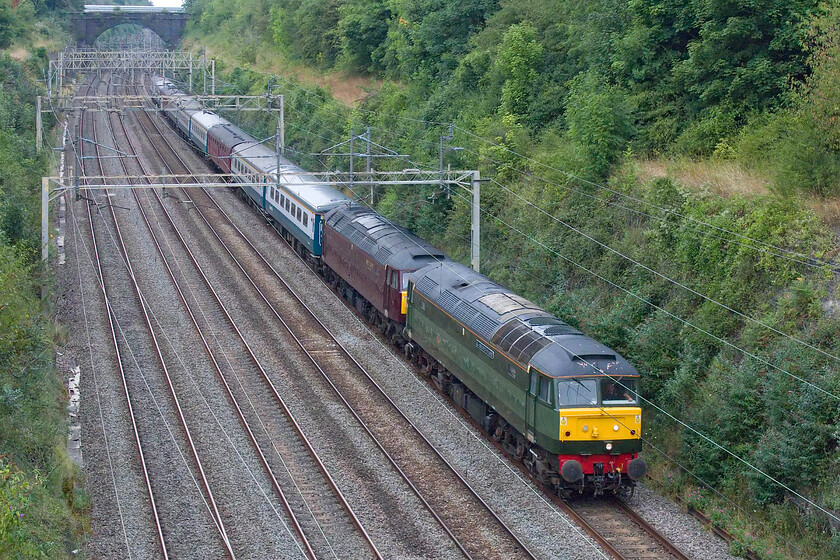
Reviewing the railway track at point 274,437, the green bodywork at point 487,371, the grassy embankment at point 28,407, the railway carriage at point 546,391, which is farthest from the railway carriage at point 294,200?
the railway carriage at point 546,391

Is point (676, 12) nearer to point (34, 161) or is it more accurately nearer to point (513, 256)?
point (513, 256)

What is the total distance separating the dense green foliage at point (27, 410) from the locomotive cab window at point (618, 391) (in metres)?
9.96

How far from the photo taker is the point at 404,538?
54.4 feet

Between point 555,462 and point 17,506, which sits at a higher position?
point 17,506

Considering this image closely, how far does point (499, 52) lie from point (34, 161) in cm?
2265

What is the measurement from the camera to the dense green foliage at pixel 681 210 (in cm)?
1764

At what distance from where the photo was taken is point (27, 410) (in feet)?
62.9

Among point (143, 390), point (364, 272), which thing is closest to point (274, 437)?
point (143, 390)

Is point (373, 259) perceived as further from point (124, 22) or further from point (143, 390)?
point (124, 22)

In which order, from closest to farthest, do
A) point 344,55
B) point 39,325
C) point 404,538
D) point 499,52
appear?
point 404,538 < point 39,325 < point 499,52 < point 344,55

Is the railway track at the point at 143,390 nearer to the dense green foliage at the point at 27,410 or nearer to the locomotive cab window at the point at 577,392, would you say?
the dense green foliage at the point at 27,410

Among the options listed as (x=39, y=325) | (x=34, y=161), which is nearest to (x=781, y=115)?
(x=39, y=325)

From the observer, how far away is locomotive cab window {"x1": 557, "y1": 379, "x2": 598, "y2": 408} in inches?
690

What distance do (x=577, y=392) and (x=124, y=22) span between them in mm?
99022
